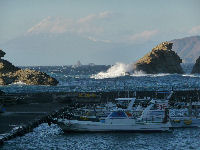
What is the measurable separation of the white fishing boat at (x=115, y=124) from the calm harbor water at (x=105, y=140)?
89 centimetres

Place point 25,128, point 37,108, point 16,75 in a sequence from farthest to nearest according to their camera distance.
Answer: point 16,75
point 37,108
point 25,128

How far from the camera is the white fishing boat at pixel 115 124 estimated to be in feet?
188

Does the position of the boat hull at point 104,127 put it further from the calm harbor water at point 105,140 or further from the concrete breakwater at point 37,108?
the concrete breakwater at point 37,108

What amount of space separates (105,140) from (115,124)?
478 cm

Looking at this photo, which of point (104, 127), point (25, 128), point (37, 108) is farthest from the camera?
point (37, 108)

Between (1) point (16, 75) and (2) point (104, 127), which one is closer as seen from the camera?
(2) point (104, 127)

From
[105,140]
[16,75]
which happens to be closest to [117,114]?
[105,140]

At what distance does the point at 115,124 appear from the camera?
57.4 metres

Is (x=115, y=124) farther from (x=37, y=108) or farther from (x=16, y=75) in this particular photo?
(x=16, y=75)

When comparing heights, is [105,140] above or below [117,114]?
below

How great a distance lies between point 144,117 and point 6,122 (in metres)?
15.2

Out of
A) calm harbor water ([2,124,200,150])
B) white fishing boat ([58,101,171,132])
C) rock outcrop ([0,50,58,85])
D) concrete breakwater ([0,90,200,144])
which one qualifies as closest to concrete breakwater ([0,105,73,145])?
concrete breakwater ([0,90,200,144])

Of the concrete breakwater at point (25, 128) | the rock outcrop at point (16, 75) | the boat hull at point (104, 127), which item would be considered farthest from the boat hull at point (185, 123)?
the rock outcrop at point (16, 75)

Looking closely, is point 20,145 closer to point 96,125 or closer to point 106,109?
point 96,125
